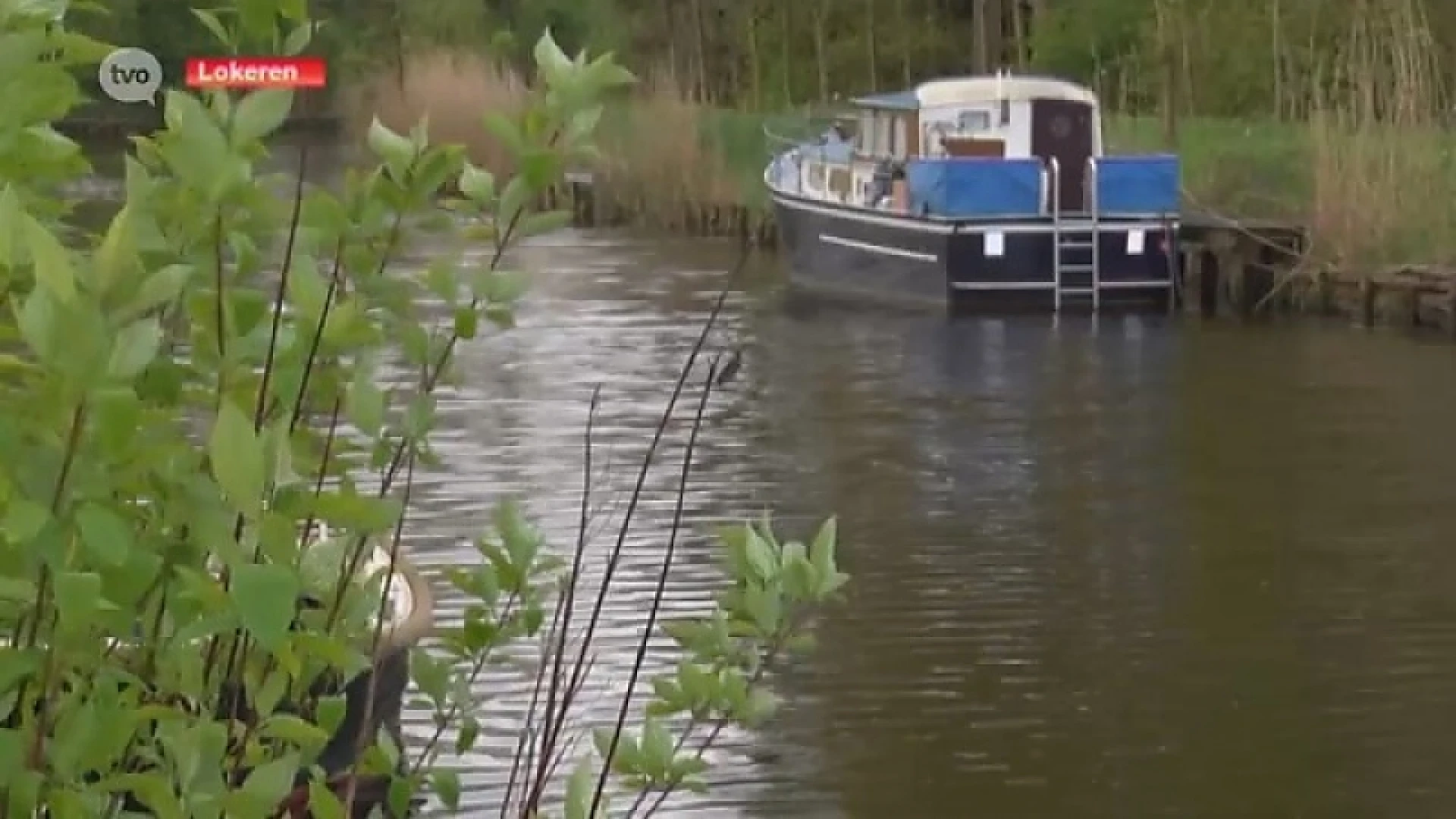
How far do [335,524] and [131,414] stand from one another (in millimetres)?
333

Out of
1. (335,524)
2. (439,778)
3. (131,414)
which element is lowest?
(439,778)

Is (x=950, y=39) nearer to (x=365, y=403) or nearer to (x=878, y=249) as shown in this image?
(x=878, y=249)

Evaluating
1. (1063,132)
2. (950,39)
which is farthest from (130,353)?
(950,39)

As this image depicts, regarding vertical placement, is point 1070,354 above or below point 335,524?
below

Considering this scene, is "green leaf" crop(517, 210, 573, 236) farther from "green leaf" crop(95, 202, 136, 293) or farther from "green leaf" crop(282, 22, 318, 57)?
"green leaf" crop(95, 202, 136, 293)

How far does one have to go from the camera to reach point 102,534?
1.87 meters

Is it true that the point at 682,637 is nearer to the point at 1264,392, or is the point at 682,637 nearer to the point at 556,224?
the point at 556,224

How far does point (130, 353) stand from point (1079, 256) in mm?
21646

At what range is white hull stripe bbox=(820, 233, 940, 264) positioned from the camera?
2330 centimetres

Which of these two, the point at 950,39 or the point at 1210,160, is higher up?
the point at 950,39

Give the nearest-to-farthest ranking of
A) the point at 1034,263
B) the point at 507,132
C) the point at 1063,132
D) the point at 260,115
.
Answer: the point at 260,115
the point at 507,132
the point at 1034,263
the point at 1063,132

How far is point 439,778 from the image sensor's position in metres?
2.91

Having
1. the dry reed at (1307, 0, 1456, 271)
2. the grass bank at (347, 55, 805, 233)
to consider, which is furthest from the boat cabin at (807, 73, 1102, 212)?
the grass bank at (347, 55, 805, 233)

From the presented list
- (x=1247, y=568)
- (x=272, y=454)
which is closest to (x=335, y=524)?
(x=272, y=454)
